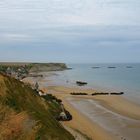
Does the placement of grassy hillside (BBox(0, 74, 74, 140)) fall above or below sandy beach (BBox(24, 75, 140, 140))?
above

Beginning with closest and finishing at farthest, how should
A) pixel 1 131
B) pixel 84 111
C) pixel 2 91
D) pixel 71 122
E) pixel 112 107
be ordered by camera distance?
pixel 1 131
pixel 2 91
pixel 71 122
pixel 84 111
pixel 112 107

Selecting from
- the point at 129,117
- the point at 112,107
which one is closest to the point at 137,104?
the point at 112,107

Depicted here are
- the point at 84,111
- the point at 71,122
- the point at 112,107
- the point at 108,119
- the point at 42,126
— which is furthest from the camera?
the point at 112,107

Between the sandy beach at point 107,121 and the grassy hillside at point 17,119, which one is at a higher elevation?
the grassy hillside at point 17,119

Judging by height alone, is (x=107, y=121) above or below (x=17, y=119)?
below

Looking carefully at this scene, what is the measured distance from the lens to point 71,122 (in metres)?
35.9

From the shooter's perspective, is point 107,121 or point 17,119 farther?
point 107,121

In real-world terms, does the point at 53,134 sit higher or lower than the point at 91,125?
higher

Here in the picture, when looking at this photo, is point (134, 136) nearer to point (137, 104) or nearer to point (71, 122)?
point (71, 122)

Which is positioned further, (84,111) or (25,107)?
(84,111)

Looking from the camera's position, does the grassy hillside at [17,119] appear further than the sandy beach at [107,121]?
No

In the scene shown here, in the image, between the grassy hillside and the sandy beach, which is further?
the sandy beach

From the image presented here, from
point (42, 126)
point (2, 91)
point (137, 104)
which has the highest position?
point (2, 91)

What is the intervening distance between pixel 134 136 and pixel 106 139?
2989 mm
